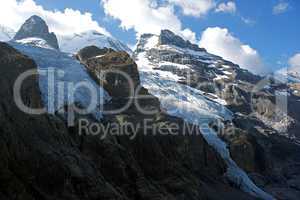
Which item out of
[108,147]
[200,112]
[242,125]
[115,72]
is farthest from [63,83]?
[242,125]

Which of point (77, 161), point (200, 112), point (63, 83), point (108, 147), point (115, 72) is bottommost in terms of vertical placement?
point (77, 161)

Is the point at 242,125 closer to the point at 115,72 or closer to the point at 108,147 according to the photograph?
the point at 115,72

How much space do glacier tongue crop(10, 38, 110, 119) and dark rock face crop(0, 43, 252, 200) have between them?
10.3 feet

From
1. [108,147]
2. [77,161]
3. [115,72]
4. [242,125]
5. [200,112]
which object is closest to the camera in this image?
[77,161]

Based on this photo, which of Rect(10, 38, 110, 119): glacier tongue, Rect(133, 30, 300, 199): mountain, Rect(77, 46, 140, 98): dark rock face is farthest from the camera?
Rect(133, 30, 300, 199): mountain

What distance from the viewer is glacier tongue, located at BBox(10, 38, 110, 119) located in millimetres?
59463

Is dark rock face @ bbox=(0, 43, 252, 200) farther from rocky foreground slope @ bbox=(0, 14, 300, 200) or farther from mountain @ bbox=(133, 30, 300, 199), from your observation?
mountain @ bbox=(133, 30, 300, 199)

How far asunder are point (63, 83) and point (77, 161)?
854 inches

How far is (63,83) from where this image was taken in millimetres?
67500

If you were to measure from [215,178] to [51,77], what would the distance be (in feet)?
96.2

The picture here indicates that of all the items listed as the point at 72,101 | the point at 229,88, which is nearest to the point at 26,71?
the point at 72,101

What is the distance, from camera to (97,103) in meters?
69.3

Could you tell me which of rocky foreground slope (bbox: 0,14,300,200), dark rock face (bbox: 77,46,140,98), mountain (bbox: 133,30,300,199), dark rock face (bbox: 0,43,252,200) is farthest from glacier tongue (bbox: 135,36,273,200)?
dark rock face (bbox: 77,46,140,98)

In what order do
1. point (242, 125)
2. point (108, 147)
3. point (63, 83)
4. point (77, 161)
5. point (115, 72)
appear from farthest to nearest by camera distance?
point (242, 125) < point (115, 72) < point (63, 83) < point (108, 147) < point (77, 161)
